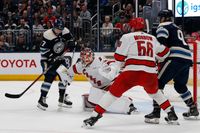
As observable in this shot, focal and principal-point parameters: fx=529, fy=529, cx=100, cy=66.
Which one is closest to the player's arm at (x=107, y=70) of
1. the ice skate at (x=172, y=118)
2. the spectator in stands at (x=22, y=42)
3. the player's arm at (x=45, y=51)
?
the ice skate at (x=172, y=118)

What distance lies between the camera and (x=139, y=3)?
12617 mm

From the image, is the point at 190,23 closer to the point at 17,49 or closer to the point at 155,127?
the point at 17,49

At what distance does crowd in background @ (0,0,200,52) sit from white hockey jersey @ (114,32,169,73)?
6.00 metres

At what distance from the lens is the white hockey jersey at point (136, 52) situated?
16.7 feet

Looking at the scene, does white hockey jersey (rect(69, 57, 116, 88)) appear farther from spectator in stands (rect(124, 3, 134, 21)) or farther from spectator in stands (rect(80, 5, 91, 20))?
spectator in stands (rect(124, 3, 134, 21))

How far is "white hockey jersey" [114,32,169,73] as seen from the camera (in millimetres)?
5098

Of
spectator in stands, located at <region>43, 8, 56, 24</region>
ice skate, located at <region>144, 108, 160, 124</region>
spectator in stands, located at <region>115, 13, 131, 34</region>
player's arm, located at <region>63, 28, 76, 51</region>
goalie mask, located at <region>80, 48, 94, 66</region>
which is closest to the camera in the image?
ice skate, located at <region>144, 108, 160, 124</region>

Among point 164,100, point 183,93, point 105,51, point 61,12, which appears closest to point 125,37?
point 164,100

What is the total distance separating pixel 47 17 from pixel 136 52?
7.25 meters

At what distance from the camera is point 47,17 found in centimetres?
1213

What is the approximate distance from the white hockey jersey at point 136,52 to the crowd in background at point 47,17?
600 centimetres

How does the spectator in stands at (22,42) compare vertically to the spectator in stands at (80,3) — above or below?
below

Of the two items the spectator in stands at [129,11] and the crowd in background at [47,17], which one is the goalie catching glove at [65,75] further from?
the spectator in stands at [129,11]

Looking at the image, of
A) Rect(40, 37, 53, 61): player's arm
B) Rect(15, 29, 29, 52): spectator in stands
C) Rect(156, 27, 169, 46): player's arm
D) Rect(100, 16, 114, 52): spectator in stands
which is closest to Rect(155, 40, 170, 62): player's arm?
Rect(156, 27, 169, 46): player's arm
